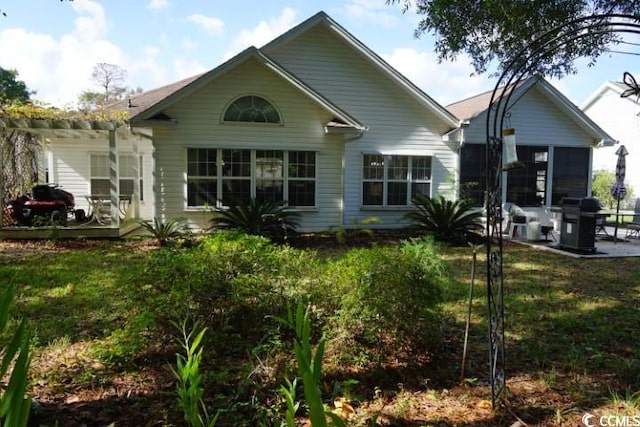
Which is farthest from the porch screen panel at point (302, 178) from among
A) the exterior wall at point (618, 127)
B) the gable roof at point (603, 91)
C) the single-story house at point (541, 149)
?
the gable roof at point (603, 91)

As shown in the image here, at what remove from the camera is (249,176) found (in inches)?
471

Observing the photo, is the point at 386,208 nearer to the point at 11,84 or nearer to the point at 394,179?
the point at 394,179

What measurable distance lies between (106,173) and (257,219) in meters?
7.25

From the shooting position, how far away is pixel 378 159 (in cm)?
1348

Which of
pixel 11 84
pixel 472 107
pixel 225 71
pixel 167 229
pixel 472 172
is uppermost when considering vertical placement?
pixel 11 84

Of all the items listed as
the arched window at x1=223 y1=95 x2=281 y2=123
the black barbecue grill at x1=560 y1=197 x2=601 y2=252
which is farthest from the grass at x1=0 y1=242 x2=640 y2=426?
the arched window at x1=223 y1=95 x2=281 y2=123

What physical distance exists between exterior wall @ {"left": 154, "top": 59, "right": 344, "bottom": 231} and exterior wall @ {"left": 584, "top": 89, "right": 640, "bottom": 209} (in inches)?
690

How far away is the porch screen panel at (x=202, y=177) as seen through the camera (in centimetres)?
1160

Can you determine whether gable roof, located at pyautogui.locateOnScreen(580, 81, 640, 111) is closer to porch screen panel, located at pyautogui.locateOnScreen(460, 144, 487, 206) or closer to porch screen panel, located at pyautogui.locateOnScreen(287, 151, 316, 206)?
porch screen panel, located at pyautogui.locateOnScreen(460, 144, 487, 206)

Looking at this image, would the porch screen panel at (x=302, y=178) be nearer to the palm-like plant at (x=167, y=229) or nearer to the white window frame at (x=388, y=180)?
the white window frame at (x=388, y=180)

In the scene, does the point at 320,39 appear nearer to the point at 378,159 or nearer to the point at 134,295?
the point at 378,159

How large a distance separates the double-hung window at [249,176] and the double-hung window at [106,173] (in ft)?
13.2

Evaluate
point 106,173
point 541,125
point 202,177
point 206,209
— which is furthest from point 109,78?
point 541,125

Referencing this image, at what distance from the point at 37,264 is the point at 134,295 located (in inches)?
211
